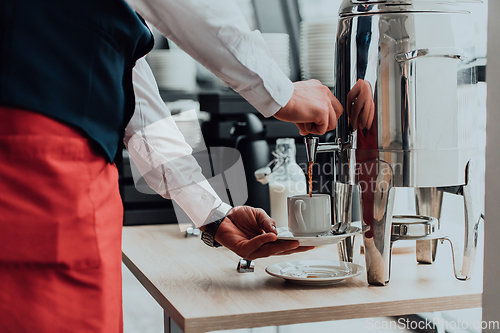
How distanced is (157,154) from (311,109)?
454 mm

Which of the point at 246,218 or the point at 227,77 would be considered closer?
the point at 227,77

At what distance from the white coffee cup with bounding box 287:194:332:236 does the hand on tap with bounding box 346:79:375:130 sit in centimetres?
15

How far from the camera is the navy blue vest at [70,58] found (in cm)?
66

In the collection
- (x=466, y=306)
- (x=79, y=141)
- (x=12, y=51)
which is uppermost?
(x=12, y=51)

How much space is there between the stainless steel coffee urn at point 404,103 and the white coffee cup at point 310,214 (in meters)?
0.08

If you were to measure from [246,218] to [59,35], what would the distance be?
511 mm

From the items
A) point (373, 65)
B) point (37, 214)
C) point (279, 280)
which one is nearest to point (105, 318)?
point (37, 214)

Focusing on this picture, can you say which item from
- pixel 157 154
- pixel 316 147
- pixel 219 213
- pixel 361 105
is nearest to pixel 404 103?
pixel 361 105

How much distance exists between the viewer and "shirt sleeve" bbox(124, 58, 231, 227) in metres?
1.12

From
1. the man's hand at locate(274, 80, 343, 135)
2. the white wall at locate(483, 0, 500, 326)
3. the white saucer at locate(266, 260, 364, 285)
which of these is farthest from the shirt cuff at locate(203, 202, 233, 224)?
the white wall at locate(483, 0, 500, 326)

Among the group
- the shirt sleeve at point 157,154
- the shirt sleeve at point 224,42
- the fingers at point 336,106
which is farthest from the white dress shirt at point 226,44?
the shirt sleeve at point 157,154

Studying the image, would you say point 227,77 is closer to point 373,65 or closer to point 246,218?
point 373,65

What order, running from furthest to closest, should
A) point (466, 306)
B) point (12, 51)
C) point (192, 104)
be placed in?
1. point (192, 104)
2. point (466, 306)
3. point (12, 51)

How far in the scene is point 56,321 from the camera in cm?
68
